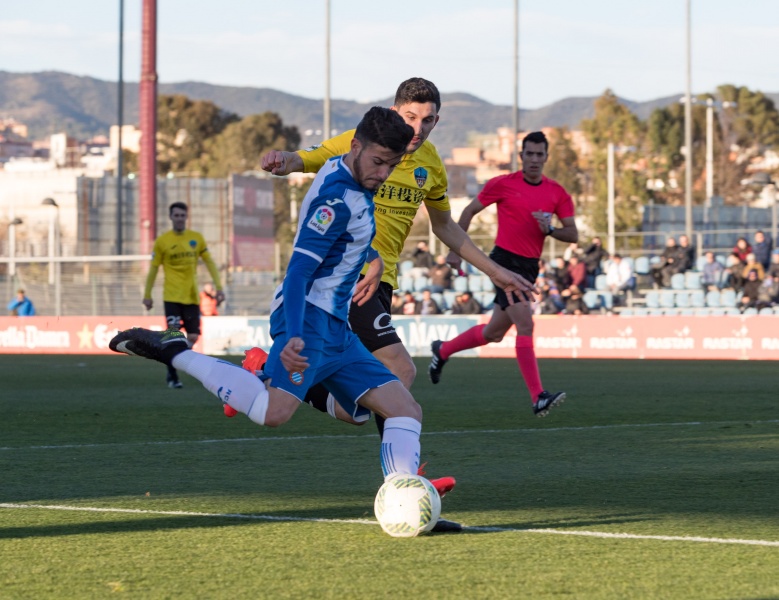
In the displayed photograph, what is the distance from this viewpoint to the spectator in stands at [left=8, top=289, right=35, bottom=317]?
33344 mm

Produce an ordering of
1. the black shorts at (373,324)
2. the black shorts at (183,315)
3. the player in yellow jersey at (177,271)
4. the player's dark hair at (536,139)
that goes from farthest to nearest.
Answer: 1. the black shorts at (183,315)
2. the player in yellow jersey at (177,271)
3. the player's dark hair at (536,139)
4. the black shorts at (373,324)

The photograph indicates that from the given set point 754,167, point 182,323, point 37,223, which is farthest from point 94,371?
point 754,167

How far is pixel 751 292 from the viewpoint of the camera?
26.9m

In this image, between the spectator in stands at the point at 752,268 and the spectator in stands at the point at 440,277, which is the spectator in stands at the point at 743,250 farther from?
the spectator in stands at the point at 440,277

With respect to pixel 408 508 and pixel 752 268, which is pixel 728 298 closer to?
pixel 752 268

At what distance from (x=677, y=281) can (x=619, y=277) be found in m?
1.21

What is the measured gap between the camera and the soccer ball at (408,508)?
5.65 metres

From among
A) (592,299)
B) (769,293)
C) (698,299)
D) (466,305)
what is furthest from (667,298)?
(466,305)

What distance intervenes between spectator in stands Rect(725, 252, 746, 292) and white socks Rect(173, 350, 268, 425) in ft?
75.1

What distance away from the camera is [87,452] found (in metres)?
9.24

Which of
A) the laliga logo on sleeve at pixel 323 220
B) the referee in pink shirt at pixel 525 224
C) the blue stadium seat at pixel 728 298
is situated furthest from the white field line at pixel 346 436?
the blue stadium seat at pixel 728 298

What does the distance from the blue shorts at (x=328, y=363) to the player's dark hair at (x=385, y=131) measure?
715 millimetres

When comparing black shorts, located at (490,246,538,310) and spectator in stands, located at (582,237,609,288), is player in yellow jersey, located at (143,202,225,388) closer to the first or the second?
black shorts, located at (490,246,538,310)

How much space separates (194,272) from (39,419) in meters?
5.07
